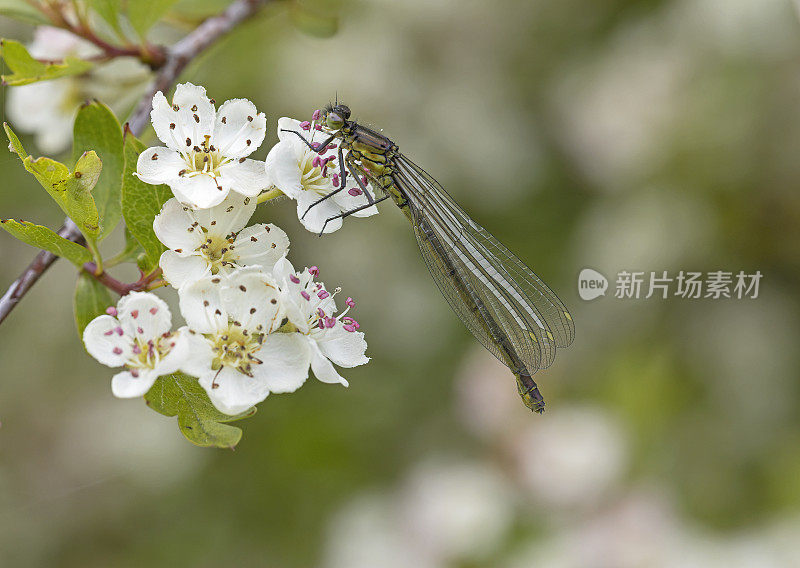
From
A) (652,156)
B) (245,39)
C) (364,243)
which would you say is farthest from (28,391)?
(652,156)

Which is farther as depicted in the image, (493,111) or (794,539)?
(493,111)

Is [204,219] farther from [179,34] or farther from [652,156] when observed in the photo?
[652,156]

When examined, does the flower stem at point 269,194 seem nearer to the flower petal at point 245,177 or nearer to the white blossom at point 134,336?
the flower petal at point 245,177

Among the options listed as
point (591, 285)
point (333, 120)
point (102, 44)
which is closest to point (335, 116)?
point (333, 120)

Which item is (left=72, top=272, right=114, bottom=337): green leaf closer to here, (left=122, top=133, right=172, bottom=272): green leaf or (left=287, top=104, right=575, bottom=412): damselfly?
(left=122, top=133, right=172, bottom=272): green leaf

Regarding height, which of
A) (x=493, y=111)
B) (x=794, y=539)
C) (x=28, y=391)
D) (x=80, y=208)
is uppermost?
(x=80, y=208)

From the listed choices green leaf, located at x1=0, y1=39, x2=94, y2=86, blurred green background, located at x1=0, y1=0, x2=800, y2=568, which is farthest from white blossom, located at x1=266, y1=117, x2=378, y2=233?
blurred green background, located at x1=0, y1=0, x2=800, y2=568
